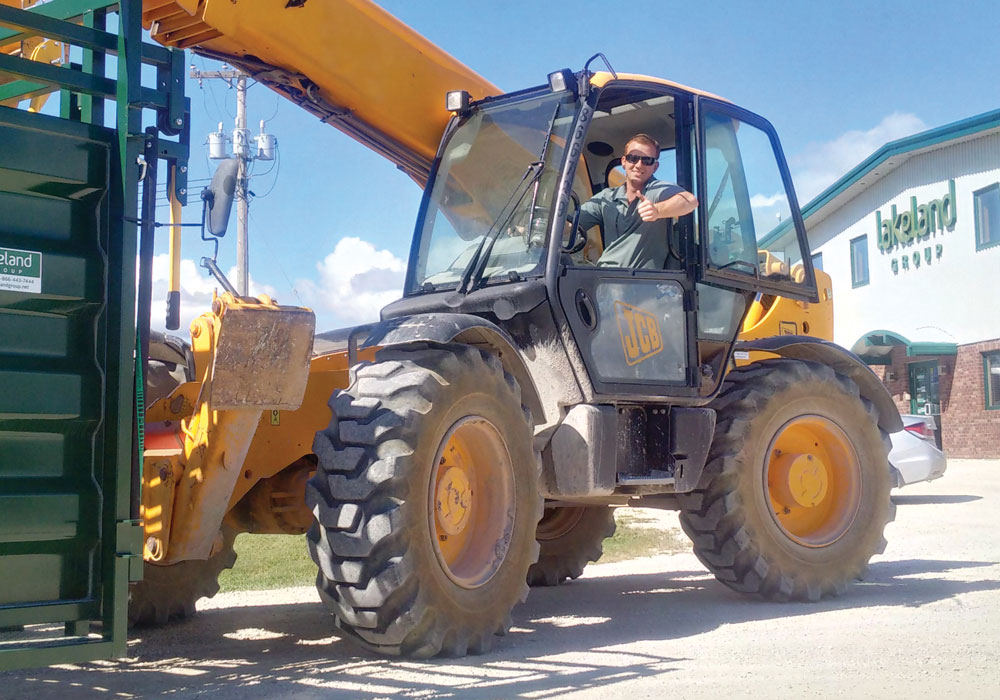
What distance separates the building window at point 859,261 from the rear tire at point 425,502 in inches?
1085

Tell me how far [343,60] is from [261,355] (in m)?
2.31

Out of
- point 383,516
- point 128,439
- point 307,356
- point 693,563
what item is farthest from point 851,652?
point 693,563

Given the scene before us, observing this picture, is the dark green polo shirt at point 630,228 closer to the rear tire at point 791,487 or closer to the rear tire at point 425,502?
the rear tire at point 791,487

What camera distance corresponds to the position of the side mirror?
167 inches

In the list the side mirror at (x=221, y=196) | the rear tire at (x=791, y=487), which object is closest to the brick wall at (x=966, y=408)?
the rear tire at (x=791, y=487)

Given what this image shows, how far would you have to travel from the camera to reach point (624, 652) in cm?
516

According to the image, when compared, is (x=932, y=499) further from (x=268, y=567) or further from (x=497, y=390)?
(x=497, y=390)

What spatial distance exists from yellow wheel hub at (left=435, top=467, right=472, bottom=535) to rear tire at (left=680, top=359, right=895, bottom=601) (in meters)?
1.94

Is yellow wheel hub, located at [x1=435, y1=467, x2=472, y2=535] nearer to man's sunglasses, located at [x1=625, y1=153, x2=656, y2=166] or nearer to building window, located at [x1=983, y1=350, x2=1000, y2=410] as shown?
man's sunglasses, located at [x1=625, y1=153, x2=656, y2=166]

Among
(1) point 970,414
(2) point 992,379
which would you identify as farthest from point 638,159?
(1) point 970,414

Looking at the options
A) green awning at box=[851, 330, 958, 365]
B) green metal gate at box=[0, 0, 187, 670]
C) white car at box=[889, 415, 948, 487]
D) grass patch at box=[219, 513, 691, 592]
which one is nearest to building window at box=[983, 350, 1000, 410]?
green awning at box=[851, 330, 958, 365]

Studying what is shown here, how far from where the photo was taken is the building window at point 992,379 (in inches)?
982

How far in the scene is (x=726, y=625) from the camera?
19.5 feet

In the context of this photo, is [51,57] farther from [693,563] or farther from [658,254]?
[693,563]
